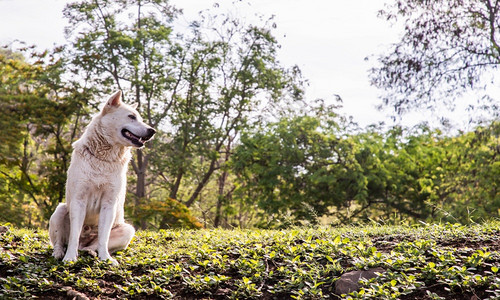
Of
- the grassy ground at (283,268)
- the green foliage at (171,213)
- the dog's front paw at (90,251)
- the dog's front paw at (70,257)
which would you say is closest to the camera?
the grassy ground at (283,268)

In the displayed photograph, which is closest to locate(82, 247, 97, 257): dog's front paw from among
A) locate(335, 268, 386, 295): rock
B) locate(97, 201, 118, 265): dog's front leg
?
locate(97, 201, 118, 265): dog's front leg

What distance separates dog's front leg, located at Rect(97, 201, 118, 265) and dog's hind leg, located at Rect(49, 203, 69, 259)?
1.87 ft

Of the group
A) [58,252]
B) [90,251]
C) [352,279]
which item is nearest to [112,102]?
[90,251]

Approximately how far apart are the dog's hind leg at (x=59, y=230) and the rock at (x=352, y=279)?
3550 mm

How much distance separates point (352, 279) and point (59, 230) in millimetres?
3761

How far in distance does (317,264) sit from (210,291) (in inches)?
47.5

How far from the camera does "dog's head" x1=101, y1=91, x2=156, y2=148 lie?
20.3ft

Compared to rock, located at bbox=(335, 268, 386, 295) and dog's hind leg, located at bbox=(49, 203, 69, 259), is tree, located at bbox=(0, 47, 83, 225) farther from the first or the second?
rock, located at bbox=(335, 268, 386, 295)

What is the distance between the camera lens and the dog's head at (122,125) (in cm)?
619

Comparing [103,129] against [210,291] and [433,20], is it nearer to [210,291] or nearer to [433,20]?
[210,291]

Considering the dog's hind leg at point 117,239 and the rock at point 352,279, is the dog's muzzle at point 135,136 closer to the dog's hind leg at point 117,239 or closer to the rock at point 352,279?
the dog's hind leg at point 117,239

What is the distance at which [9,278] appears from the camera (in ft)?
17.7

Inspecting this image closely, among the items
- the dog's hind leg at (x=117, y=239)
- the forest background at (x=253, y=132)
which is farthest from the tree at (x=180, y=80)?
the dog's hind leg at (x=117, y=239)

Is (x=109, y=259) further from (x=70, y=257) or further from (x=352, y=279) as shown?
(x=352, y=279)
